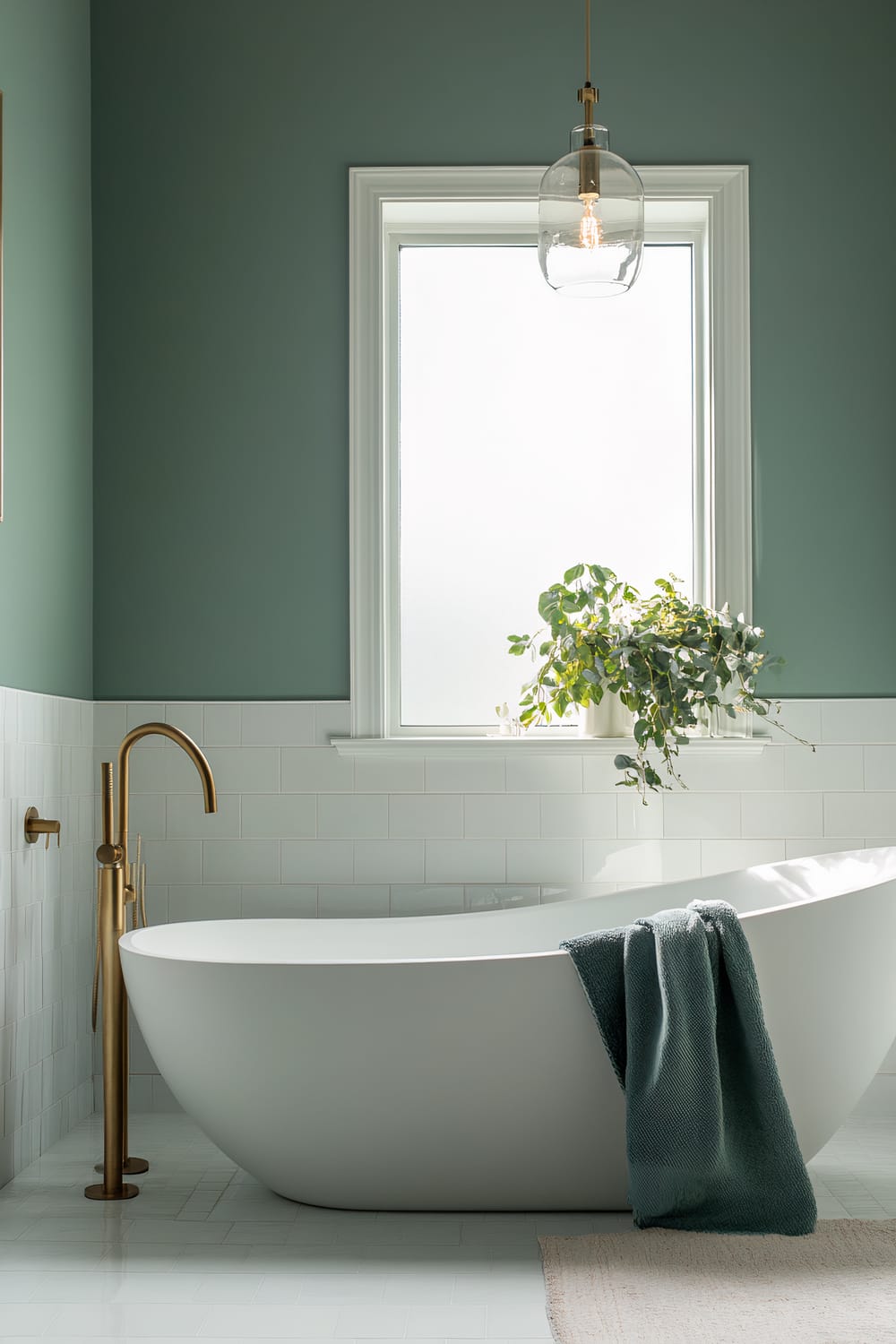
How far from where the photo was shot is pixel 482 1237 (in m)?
2.46

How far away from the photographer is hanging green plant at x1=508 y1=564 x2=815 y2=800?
3.28 m

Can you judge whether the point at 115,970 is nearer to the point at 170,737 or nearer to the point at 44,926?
the point at 44,926

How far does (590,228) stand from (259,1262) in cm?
200

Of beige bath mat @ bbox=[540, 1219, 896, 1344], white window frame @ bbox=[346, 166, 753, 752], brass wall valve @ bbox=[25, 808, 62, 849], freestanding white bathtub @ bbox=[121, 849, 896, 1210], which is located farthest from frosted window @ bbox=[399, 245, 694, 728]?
beige bath mat @ bbox=[540, 1219, 896, 1344]

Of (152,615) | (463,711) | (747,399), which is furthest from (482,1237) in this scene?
(747,399)

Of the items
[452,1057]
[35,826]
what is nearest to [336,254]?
[35,826]

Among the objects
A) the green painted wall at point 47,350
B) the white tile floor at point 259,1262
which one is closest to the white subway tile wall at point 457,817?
the green painted wall at point 47,350

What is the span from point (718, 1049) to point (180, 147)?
2711mm

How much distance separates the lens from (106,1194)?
2.74 meters

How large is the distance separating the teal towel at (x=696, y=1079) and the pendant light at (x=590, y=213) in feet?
4.12

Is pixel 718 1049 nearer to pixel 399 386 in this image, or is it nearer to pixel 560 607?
pixel 560 607

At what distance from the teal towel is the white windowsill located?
102 cm

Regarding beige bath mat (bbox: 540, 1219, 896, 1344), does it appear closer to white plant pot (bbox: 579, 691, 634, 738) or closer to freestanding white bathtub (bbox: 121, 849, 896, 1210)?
freestanding white bathtub (bbox: 121, 849, 896, 1210)

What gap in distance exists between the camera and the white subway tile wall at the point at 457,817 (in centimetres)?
346
